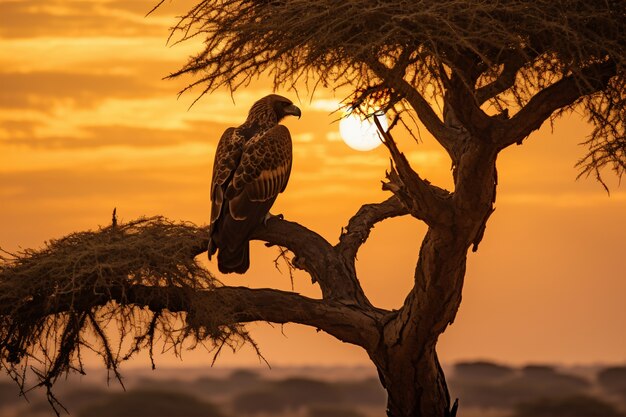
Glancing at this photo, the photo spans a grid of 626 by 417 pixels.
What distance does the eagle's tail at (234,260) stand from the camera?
48.3ft

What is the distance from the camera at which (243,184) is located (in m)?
14.8

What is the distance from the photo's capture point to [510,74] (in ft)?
48.3

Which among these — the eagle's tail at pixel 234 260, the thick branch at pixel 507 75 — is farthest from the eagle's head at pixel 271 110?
the thick branch at pixel 507 75

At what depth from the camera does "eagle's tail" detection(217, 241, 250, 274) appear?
1473 centimetres

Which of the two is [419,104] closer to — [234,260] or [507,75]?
[507,75]

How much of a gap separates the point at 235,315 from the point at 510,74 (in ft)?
14.8

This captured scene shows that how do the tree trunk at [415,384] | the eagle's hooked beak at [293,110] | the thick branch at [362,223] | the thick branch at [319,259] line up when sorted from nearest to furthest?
the tree trunk at [415,384] → the thick branch at [319,259] → the eagle's hooked beak at [293,110] → the thick branch at [362,223]

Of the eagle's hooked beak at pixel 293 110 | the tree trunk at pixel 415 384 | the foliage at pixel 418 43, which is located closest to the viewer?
the foliage at pixel 418 43

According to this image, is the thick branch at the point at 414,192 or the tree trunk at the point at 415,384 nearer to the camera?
the thick branch at the point at 414,192

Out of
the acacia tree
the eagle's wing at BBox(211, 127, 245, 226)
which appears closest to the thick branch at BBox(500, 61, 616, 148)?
the acacia tree

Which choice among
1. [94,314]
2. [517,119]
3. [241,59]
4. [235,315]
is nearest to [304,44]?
[241,59]

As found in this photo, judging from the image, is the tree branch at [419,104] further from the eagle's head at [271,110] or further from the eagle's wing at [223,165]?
the eagle's wing at [223,165]

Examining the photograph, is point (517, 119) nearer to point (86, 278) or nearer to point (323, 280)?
point (323, 280)

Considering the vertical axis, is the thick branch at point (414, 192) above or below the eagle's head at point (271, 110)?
below
